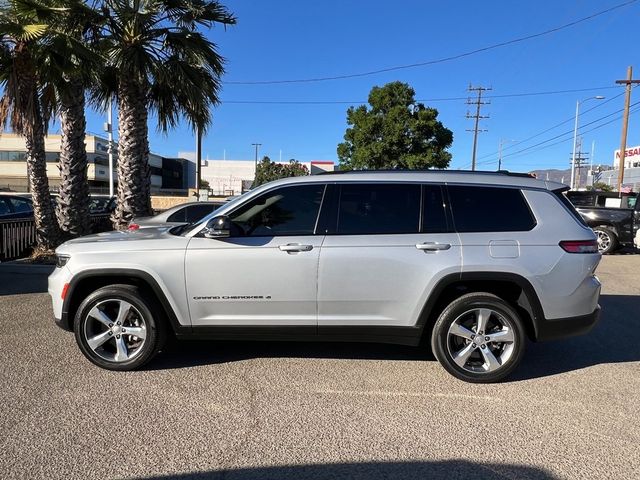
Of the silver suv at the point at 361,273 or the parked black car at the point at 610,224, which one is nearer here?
the silver suv at the point at 361,273

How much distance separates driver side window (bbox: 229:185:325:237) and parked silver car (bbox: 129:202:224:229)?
5.00m

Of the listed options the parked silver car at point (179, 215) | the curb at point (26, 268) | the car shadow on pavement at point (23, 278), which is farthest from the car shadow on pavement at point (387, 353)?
the curb at point (26, 268)

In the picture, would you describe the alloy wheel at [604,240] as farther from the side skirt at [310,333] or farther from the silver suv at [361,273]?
the side skirt at [310,333]

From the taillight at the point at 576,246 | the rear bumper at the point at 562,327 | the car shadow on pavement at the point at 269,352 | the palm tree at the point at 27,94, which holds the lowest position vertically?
the car shadow on pavement at the point at 269,352

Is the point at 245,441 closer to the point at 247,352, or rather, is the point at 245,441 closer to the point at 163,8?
the point at 247,352

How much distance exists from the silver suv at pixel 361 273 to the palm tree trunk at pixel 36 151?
6.93m

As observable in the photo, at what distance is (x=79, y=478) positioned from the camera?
9.53ft

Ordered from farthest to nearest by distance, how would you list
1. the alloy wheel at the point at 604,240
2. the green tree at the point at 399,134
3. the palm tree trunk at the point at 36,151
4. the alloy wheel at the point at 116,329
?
the green tree at the point at 399,134, the alloy wheel at the point at 604,240, the palm tree trunk at the point at 36,151, the alloy wheel at the point at 116,329

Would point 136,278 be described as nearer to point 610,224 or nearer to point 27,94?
point 27,94

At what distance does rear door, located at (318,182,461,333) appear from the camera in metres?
4.25

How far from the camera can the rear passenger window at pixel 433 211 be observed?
437cm

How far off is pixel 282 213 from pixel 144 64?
7.17 metres

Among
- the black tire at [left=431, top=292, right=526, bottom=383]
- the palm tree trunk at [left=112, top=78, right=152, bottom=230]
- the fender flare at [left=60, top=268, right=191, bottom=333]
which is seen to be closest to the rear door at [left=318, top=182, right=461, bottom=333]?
the black tire at [left=431, top=292, right=526, bottom=383]

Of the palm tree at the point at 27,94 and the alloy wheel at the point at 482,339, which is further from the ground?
the palm tree at the point at 27,94
